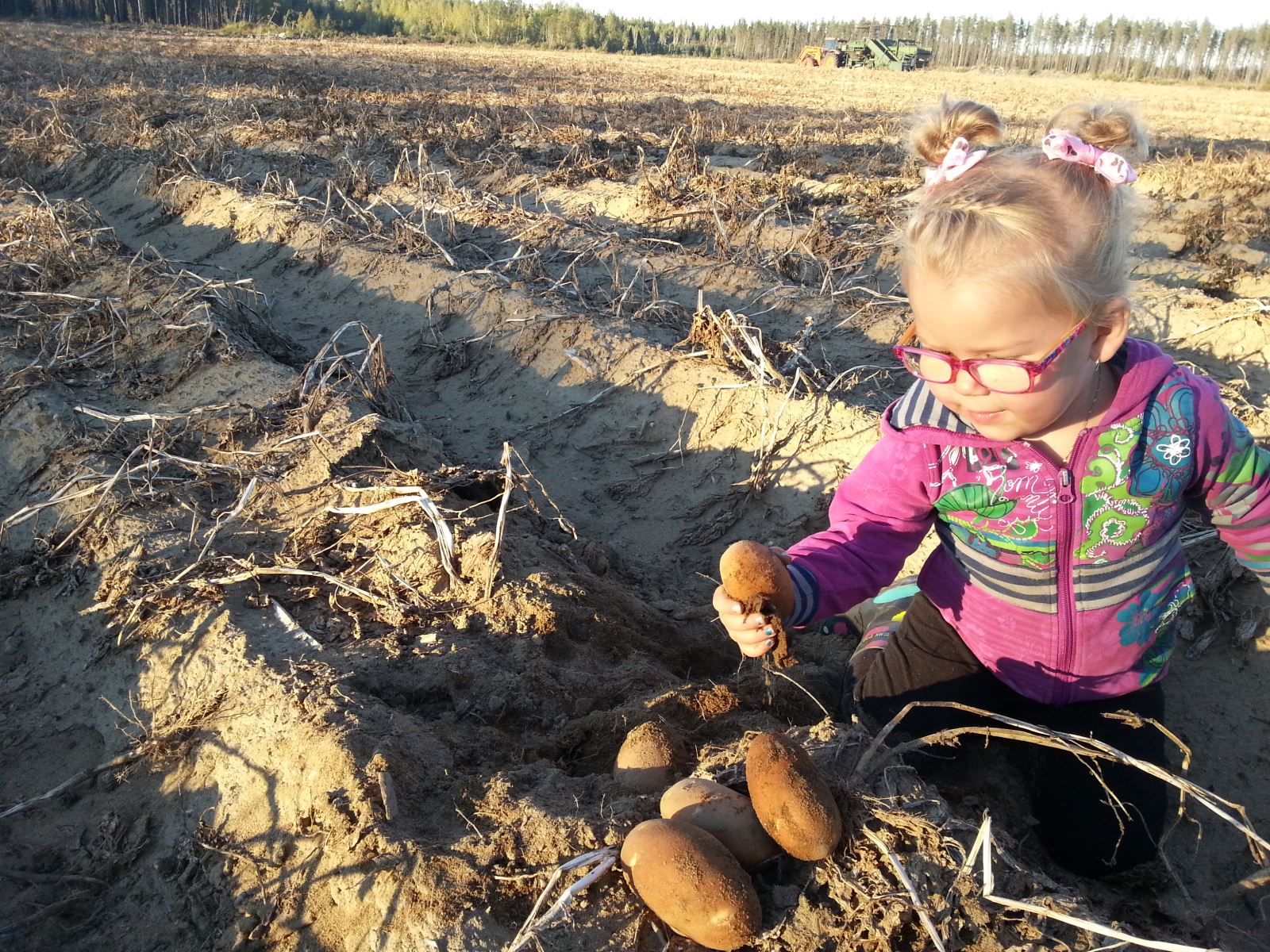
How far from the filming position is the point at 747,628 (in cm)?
196

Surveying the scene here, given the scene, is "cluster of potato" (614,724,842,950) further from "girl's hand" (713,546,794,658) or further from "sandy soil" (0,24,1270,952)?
"girl's hand" (713,546,794,658)

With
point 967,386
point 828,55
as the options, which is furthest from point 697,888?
point 828,55

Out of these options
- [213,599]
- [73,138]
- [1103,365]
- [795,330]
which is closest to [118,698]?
[213,599]

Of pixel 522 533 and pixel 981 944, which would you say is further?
pixel 522 533

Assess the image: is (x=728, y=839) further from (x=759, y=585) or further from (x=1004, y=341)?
(x=1004, y=341)

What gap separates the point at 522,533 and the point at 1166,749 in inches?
84.4

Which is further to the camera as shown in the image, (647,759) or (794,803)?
(647,759)

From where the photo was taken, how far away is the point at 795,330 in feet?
17.3

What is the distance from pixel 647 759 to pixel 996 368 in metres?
1.14

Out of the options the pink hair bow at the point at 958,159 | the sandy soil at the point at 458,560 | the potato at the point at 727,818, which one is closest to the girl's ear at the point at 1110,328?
the pink hair bow at the point at 958,159

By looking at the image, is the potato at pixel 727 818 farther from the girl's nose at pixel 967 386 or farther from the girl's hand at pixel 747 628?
the girl's nose at pixel 967 386

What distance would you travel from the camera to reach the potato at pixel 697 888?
1.51 meters

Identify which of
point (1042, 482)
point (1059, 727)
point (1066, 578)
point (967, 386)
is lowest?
point (1059, 727)

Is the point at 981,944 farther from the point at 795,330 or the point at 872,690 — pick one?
the point at 795,330
